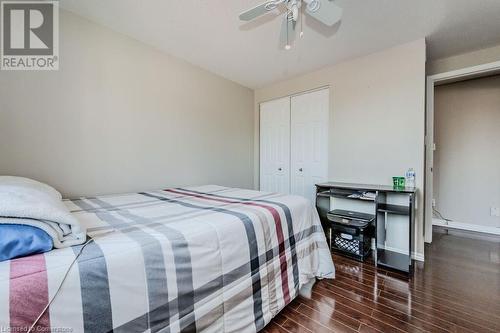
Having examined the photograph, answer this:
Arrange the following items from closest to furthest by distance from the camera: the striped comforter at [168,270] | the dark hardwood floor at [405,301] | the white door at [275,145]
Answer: the striped comforter at [168,270] → the dark hardwood floor at [405,301] → the white door at [275,145]

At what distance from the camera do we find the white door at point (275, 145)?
3.65 meters

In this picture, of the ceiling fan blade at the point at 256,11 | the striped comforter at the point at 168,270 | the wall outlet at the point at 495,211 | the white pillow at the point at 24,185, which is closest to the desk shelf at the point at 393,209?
the striped comforter at the point at 168,270

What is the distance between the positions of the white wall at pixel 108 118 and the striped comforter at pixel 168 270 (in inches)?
22.0

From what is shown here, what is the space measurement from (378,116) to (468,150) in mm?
2009

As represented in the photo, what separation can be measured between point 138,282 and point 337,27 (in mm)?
2660

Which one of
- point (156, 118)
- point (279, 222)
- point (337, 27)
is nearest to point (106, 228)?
point (279, 222)

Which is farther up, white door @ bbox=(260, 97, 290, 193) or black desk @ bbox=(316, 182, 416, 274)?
white door @ bbox=(260, 97, 290, 193)

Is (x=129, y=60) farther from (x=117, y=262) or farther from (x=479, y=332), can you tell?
(x=479, y=332)

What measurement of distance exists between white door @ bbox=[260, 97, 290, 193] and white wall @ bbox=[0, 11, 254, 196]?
39.4 inches

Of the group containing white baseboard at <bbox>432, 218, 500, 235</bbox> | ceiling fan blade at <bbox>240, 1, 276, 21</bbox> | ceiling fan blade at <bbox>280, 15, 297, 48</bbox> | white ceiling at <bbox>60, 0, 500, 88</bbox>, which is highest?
Answer: white ceiling at <bbox>60, 0, 500, 88</bbox>

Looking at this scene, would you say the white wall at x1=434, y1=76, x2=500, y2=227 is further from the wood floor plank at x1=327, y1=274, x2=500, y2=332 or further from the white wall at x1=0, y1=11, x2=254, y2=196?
the white wall at x1=0, y1=11, x2=254, y2=196

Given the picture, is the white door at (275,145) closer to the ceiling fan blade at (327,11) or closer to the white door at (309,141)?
the white door at (309,141)

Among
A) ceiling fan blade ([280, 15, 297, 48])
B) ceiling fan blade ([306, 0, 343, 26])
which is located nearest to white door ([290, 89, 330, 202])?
ceiling fan blade ([280, 15, 297, 48])

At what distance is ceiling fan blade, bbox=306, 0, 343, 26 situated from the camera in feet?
5.16
